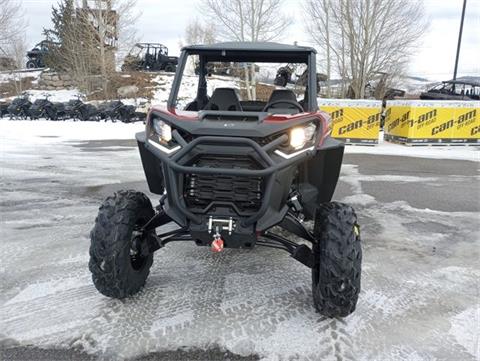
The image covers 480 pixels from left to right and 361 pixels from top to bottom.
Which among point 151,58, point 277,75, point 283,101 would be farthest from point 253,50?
point 151,58

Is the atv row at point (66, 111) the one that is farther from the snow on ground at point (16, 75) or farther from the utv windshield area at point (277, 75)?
the utv windshield area at point (277, 75)

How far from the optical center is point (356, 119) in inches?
561

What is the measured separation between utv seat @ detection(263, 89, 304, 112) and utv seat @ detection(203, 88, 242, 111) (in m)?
0.37

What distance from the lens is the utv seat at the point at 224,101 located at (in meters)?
4.14

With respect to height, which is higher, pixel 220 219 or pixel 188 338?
pixel 220 219

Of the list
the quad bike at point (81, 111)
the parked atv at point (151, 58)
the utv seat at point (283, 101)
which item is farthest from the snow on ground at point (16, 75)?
the utv seat at point (283, 101)

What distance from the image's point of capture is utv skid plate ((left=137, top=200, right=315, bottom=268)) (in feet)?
10.3

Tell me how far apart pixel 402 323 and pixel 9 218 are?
4550mm

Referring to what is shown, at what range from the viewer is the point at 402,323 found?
3.06 meters

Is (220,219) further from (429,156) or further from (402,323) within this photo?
(429,156)

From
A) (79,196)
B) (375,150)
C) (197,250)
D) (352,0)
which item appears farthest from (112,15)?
(197,250)

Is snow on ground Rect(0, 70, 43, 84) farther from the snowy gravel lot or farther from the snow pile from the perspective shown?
the snowy gravel lot

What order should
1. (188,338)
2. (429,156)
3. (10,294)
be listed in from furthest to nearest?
(429,156) < (10,294) < (188,338)

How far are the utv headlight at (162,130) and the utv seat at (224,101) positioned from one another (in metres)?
1.07
